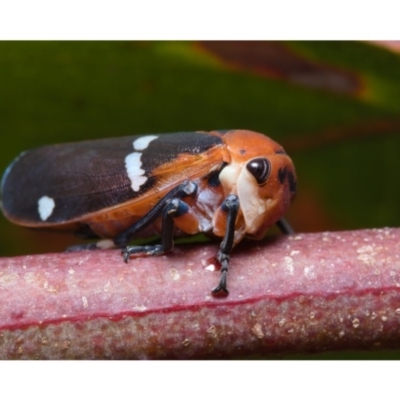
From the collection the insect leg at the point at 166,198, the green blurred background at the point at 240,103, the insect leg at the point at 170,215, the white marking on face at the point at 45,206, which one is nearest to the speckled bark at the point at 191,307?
the insect leg at the point at 170,215

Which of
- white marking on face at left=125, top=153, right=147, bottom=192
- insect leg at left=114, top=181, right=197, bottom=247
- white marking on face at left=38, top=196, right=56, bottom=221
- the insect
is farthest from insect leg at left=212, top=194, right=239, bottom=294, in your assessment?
white marking on face at left=38, top=196, right=56, bottom=221

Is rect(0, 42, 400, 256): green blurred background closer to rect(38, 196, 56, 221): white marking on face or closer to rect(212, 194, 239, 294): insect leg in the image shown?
rect(38, 196, 56, 221): white marking on face

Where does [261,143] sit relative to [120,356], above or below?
above

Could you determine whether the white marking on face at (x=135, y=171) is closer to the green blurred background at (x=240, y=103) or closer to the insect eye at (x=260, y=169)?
the insect eye at (x=260, y=169)

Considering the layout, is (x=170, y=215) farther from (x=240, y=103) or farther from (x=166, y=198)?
(x=240, y=103)

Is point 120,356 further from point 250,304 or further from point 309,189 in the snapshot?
point 309,189

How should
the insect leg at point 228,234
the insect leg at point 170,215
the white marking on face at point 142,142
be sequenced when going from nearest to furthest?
the insect leg at point 228,234 → the insect leg at point 170,215 → the white marking on face at point 142,142
